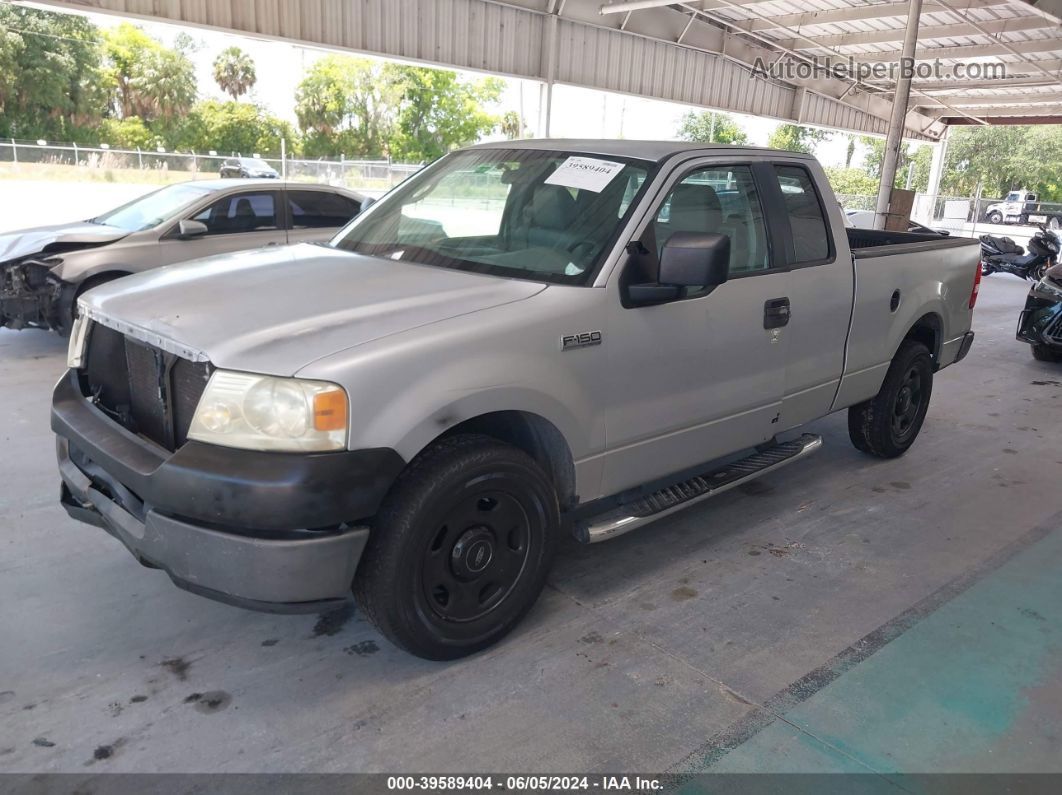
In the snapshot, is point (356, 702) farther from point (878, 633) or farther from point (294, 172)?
point (294, 172)

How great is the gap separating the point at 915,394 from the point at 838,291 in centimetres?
159

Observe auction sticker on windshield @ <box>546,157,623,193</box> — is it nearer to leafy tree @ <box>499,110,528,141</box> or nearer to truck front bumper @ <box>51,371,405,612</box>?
truck front bumper @ <box>51,371,405,612</box>

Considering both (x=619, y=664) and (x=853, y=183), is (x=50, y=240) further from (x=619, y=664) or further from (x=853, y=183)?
(x=853, y=183)

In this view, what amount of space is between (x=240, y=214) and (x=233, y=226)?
14 centimetres

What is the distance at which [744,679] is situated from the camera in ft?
9.58

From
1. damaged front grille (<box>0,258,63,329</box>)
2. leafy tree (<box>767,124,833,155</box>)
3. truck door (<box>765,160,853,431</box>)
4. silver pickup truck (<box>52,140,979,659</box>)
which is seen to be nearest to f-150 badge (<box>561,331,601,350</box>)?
silver pickup truck (<box>52,140,979,659</box>)

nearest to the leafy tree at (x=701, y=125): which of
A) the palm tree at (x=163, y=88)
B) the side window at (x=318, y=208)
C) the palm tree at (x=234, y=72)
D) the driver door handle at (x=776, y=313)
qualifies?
the palm tree at (x=234, y=72)

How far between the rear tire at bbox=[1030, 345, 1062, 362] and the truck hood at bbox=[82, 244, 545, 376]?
25.7 feet

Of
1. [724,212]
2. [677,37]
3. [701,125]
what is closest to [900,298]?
[724,212]

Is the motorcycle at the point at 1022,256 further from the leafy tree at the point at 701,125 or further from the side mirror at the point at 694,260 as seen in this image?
the leafy tree at the point at 701,125

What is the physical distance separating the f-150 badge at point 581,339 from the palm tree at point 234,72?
55.9 meters

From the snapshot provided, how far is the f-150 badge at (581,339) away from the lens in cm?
296

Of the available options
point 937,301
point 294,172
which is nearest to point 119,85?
point 294,172

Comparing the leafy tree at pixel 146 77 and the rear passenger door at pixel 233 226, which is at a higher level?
the leafy tree at pixel 146 77
